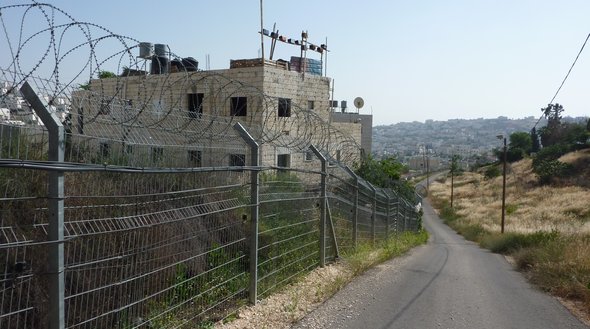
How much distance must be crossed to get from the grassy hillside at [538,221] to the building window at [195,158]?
219 inches

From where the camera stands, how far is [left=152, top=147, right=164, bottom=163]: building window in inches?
188

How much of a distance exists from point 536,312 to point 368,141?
163 feet

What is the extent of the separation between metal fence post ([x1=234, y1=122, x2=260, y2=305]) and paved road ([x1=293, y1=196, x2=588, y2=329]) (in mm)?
640

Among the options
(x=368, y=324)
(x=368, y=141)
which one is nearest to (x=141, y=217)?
(x=368, y=324)

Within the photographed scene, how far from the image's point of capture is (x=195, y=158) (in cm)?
566

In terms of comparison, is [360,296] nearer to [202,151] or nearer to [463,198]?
[202,151]

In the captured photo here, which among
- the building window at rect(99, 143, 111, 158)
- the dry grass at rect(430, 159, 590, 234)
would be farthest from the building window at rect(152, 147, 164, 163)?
the dry grass at rect(430, 159, 590, 234)

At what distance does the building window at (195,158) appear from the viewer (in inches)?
216

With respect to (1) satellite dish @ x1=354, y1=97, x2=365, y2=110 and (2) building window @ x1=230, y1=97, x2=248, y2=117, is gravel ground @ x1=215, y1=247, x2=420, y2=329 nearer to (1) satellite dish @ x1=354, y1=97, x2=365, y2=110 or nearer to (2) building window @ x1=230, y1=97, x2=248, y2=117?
(2) building window @ x1=230, y1=97, x2=248, y2=117

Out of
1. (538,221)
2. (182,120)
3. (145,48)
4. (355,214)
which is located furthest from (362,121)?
(145,48)

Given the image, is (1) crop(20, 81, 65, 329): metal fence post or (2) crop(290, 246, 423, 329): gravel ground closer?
(1) crop(20, 81, 65, 329): metal fence post

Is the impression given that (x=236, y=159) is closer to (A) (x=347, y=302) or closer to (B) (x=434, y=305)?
(A) (x=347, y=302)

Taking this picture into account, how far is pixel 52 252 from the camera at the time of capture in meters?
2.96

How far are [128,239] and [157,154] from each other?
43.5 inches
